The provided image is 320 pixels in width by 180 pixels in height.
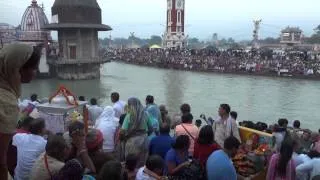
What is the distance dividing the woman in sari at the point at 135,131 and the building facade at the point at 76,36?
26224mm

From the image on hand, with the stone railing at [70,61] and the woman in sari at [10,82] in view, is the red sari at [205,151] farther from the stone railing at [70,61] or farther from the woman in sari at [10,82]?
the stone railing at [70,61]

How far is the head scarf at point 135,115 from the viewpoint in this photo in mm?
4930

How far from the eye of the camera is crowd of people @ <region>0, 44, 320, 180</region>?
1935 millimetres

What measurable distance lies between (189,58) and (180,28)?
27787 mm

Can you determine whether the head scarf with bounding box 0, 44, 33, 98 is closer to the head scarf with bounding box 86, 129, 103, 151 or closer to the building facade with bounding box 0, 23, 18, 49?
the head scarf with bounding box 86, 129, 103, 151

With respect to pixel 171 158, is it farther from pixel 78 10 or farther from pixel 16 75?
pixel 78 10

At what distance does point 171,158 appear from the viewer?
4.32 metres

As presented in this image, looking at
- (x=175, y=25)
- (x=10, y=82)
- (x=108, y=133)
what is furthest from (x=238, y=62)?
(x=10, y=82)

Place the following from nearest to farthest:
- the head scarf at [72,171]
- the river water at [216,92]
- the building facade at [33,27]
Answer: the head scarf at [72,171] < the river water at [216,92] < the building facade at [33,27]

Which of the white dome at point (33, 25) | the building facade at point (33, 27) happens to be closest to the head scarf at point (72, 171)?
the building facade at point (33, 27)

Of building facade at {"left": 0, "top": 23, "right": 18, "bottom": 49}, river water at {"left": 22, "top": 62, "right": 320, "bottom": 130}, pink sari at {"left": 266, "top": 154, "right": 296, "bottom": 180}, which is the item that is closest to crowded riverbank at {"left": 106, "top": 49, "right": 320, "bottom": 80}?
river water at {"left": 22, "top": 62, "right": 320, "bottom": 130}

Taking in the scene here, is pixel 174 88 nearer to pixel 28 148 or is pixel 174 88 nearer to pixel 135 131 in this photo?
pixel 135 131

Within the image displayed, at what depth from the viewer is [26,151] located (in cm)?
395

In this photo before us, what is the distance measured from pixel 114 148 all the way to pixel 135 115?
0.71m
